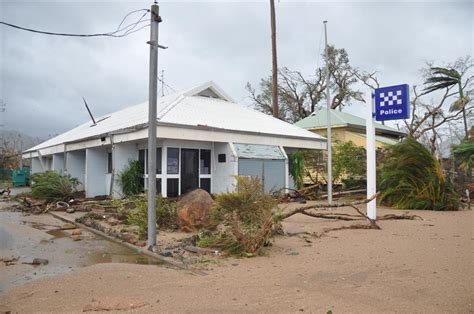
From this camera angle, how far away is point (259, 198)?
770 cm

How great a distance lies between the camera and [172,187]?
16781 millimetres

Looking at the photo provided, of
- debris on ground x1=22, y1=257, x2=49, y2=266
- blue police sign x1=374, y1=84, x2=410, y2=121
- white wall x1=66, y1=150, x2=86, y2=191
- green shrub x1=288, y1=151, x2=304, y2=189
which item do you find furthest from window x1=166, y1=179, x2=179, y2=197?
debris on ground x1=22, y1=257, x2=49, y2=266

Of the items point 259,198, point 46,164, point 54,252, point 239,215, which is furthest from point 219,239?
point 46,164

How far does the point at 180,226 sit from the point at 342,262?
4.42 meters

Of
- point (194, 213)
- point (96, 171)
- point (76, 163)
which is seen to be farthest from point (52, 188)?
point (194, 213)

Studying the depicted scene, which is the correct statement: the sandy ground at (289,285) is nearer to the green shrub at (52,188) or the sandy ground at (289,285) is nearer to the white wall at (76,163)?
the green shrub at (52,188)

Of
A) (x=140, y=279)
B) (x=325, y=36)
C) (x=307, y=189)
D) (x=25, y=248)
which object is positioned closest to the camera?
(x=140, y=279)

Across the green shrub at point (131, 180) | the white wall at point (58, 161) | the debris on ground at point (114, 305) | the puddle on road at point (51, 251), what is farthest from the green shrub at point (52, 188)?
the debris on ground at point (114, 305)

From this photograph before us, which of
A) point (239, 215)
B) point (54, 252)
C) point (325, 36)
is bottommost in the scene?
point (54, 252)

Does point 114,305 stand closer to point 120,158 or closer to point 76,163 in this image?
point 120,158

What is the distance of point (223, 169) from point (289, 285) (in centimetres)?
1284

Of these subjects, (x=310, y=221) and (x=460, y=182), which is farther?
(x=460, y=182)

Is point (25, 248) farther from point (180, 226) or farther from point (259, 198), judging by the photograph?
point (259, 198)

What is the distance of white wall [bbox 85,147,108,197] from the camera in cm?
1961
